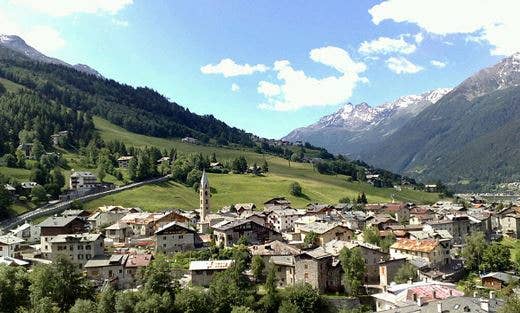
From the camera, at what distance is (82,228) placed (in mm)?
109562

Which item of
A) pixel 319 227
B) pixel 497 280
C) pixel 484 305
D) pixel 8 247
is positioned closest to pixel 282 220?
pixel 319 227

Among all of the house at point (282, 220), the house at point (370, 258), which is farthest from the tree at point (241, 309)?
the house at point (282, 220)

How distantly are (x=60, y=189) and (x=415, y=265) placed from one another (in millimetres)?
104241

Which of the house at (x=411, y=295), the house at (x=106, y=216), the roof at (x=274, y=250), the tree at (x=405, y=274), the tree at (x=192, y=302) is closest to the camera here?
the house at (x=411, y=295)

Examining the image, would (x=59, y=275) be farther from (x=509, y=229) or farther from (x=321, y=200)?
(x=321, y=200)

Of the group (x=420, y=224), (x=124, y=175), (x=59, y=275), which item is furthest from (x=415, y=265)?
(x=124, y=175)

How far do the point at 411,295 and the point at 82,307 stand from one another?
1609 inches

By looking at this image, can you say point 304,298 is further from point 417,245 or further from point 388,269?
point 417,245

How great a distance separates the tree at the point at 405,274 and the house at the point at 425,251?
769cm

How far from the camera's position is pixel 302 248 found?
9644cm

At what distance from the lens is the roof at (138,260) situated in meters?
83.2

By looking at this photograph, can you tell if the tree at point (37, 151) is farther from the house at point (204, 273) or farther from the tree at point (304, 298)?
the tree at point (304, 298)

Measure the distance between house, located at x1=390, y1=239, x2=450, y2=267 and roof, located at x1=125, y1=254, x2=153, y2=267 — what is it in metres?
40.3

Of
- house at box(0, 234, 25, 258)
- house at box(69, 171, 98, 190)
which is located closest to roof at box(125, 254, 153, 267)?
house at box(0, 234, 25, 258)
